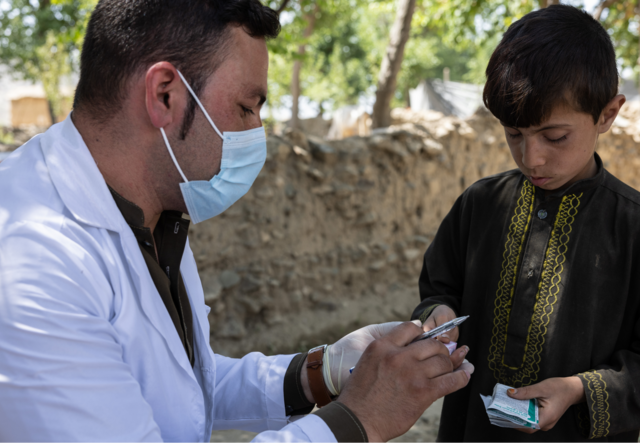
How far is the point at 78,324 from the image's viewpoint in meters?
1.18

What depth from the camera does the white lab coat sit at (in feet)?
3.60

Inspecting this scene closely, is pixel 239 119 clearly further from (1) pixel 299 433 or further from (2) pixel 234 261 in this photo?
(2) pixel 234 261

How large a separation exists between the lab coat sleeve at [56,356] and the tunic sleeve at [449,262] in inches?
48.2

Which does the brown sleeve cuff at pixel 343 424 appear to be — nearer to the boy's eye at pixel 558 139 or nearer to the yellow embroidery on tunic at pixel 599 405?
the yellow embroidery on tunic at pixel 599 405

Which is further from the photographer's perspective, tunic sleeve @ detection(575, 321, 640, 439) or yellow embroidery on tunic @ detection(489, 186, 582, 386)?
yellow embroidery on tunic @ detection(489, 186, 582, 386)

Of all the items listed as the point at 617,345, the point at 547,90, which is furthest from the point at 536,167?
the point at 617,345

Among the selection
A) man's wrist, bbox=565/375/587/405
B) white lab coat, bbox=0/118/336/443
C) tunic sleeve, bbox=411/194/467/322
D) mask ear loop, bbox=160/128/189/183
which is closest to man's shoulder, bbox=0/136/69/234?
white lab coat, bbox=0/118/336/443

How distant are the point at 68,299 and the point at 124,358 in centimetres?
28

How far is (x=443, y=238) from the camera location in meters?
2.06

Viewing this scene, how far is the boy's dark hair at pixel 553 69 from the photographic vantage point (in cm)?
157

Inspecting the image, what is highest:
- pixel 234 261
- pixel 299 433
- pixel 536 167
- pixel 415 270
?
pixel 536 167

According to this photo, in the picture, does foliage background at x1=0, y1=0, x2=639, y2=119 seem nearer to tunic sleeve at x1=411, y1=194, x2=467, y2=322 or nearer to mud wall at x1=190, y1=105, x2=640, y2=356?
mud wall at x1=190, y1=105, x2=640, y2=356

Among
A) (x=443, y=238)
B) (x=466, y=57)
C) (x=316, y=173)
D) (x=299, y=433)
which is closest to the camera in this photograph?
(x=299, y=433)

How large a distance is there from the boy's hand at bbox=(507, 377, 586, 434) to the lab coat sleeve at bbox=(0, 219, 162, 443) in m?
1.12
